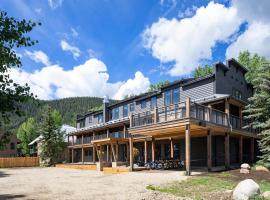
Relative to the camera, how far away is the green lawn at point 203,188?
12.0 meters

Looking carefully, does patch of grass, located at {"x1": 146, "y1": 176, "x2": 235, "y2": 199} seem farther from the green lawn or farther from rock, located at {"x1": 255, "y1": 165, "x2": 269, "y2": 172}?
rock, located at {"x1": 255, "y1": 165, "x2": 269, "y2": 172}

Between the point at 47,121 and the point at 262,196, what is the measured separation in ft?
122

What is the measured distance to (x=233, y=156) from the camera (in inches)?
1099

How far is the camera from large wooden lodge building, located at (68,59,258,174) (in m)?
20.5

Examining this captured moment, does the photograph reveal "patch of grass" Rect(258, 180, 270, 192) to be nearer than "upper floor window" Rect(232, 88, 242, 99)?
Yes

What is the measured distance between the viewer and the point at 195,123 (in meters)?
19.1

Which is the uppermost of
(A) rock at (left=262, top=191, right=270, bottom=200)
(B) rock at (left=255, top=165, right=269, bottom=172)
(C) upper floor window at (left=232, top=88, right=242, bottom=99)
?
(C) upper floor window at (left=232, top=88, right=242, bottom=99)

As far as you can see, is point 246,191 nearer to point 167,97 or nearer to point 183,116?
point 183,116

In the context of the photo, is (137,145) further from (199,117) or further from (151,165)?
(199,117)

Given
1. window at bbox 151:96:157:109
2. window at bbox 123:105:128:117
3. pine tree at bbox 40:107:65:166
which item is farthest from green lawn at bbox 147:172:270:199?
pine tree at bbox 40:107:65:166

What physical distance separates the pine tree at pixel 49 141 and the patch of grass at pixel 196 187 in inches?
1263

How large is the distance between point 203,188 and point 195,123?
6088mm

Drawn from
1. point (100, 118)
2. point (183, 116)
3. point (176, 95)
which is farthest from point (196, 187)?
point (100, 118)

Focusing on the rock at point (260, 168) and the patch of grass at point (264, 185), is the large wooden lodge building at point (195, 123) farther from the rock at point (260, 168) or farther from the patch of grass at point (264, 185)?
the patch of grass at point (264, 185)
